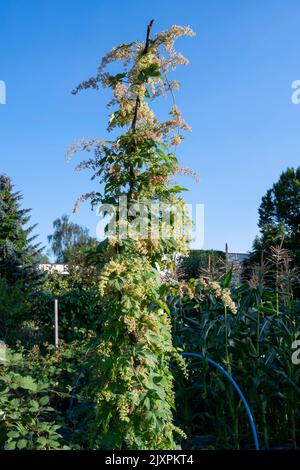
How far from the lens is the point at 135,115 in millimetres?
3148

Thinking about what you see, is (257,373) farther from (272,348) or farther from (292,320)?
(292,320)

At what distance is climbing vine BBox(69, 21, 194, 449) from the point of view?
2.72 metres

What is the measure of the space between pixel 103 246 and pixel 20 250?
14.3 metres

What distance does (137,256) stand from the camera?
9.48 ft

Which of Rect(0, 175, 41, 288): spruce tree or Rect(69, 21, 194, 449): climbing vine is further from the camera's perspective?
Rect(0, 175, 41, 288): spruce tree

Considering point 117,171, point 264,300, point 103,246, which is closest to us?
point 103,246

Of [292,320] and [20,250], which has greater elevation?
[20,250]

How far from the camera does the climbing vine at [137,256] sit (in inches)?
107

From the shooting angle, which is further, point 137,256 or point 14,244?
point 14,244

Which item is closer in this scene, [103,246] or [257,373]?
[103,246]

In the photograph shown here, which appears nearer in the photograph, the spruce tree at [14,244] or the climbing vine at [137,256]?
the climbing vine at [137,256]

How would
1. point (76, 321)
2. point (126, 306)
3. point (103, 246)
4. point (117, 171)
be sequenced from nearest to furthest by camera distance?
1. point (126, 306)
2. point (103, 246)
3. point (117, 171)
4. point (76, 321)

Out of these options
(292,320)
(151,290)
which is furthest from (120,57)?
(292,320)

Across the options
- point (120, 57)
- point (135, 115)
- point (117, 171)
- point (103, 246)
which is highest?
point (120, 57)
